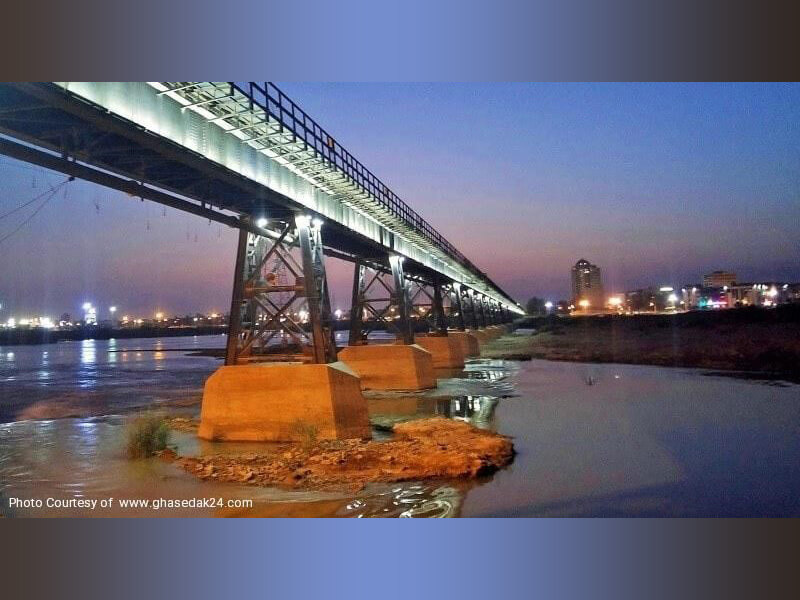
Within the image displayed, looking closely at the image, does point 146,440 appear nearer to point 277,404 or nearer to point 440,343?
point 277,404

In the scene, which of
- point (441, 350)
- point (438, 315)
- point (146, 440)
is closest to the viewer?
point (146, 440)

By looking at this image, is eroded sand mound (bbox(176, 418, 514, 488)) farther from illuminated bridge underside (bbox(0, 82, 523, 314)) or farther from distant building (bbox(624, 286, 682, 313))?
distant building (bbox(624, 286, 682, 313))

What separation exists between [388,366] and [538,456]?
57.2 ft

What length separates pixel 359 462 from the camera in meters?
15.2

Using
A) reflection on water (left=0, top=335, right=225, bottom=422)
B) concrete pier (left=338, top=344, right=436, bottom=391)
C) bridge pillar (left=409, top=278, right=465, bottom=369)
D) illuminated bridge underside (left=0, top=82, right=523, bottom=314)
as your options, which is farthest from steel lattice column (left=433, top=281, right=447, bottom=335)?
illuminated bridge underside (left=0, top=82, right=523, bottom=314)

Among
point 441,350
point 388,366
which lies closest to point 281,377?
point 388,366

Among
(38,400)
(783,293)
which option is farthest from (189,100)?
(783,293)

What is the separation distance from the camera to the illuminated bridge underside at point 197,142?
10.8 metres

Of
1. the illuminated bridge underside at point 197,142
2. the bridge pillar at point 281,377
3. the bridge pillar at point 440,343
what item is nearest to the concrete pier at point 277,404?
the bridge pillar at point 281,377

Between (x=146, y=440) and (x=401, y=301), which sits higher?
(x=401, y=301)

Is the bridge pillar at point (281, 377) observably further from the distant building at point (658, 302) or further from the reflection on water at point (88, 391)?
the distant building at point (658, 302)

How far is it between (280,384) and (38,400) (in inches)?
1173

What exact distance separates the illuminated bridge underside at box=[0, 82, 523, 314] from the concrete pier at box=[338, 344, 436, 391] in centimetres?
1108

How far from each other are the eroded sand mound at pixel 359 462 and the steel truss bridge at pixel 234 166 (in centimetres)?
394
